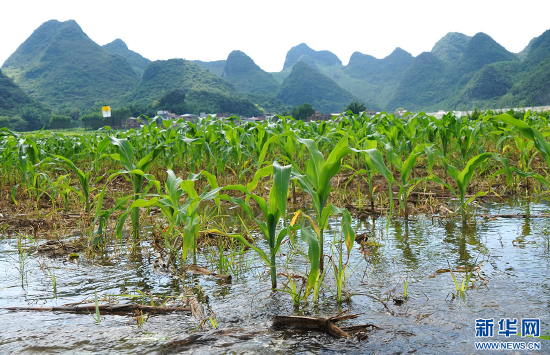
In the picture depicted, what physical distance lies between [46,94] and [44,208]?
110614 mm

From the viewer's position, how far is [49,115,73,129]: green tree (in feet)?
227

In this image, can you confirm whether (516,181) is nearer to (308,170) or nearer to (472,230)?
(472,230)

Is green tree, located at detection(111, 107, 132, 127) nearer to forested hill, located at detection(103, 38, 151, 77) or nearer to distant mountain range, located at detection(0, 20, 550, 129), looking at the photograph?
distant mountain range, located at detection(0, 20, 550, 129)

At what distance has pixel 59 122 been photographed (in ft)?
230

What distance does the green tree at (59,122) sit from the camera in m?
69.2

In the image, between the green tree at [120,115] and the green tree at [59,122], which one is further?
the green tree at [59,122]

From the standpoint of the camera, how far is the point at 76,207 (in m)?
4.45

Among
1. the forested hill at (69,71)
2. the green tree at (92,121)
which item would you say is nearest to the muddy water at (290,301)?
the green tree at (92,121)

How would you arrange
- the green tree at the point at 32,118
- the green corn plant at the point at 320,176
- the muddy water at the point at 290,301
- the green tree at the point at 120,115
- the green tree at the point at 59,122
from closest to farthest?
the muddy water at the point at 290,301
the green corn plant at the point at 320,176
the green tree at the point at 120,115
the green tree at the point at 59,122
the green tree at the point at 32,118

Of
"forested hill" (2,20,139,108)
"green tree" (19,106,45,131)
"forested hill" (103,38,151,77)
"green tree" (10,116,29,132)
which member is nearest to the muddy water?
"green tree" (10,116,29,132)

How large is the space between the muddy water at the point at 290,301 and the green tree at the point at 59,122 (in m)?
76.8

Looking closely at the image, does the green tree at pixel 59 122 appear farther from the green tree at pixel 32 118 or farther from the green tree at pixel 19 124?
the green tree at pixel 19 124

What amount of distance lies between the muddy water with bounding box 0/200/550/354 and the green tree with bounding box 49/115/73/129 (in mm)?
76847

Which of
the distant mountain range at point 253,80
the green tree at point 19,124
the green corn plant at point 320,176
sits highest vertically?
the distant mountain range at point 253,80
